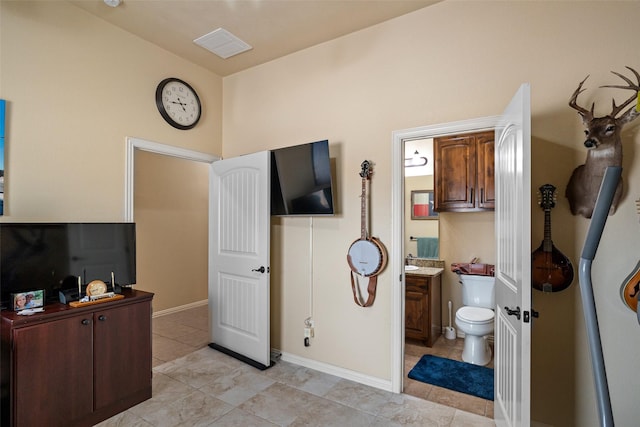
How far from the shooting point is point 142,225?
441 cm

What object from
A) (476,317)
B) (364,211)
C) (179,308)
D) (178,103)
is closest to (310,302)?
(364,211)

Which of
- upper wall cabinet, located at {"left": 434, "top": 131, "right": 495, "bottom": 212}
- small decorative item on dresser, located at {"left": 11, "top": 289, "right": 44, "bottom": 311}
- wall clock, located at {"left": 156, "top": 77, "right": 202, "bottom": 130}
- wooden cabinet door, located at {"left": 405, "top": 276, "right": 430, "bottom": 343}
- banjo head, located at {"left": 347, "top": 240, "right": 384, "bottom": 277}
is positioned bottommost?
wooden cabinet door, located at {"left": 405, "top": 276, "right": 430, "bottom": 343}

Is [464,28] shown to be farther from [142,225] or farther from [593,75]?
[142,225]

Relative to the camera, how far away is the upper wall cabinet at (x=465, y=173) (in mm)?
3393

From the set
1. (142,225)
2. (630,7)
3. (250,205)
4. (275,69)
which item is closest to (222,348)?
(250,205)

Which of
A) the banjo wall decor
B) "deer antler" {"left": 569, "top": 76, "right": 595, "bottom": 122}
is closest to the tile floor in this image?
the banjo wall decor

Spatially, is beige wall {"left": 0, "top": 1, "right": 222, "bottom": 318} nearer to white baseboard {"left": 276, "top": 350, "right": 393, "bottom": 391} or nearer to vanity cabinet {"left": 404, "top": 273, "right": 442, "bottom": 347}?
white baseboard {"left": 276, "top": 350, "right": 393, "bottom": 391}

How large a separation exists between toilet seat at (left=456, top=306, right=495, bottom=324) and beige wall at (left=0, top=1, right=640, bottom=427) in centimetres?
100

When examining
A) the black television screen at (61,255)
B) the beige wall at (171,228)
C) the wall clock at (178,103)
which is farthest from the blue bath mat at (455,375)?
the beige wall at (171,228)

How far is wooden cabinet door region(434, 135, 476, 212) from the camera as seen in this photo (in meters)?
3.49

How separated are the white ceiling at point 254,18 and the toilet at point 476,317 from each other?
2738mm


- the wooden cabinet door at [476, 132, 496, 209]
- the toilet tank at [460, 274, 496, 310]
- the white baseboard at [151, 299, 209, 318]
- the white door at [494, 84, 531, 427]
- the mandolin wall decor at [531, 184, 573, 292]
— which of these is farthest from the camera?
the white baseboard at [151, 299, 209, 318]

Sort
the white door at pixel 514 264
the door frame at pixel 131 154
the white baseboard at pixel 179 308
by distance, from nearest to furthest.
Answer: the white door at pixel 514 264, the door frame at pixel 131 154, the white baseboard at pixel 179 308

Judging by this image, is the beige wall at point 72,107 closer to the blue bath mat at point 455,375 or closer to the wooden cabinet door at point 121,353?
the wooden cabinet door at point 121,353
